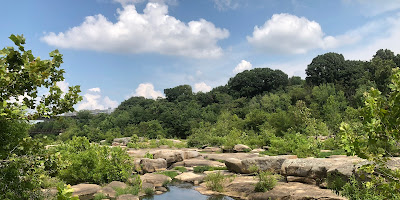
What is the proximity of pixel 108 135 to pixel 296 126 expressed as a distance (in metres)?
27.1

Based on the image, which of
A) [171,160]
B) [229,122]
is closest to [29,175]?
[171,160]

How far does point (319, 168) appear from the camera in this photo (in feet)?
37.9

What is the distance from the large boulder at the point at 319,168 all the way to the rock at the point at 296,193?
0.52m

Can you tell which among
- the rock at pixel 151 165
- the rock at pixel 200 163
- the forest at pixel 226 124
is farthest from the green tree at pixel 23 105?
the rock at pixel 200 163

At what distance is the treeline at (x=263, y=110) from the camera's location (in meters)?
28.4

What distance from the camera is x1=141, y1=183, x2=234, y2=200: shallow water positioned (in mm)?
12305

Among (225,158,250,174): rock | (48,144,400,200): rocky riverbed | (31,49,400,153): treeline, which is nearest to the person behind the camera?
(48,144,400,200): rocky riverbed

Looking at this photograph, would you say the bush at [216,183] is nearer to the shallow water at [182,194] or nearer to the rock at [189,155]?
the shallow water at [182,194]

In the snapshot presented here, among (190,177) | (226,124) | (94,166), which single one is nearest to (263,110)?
(226,124)

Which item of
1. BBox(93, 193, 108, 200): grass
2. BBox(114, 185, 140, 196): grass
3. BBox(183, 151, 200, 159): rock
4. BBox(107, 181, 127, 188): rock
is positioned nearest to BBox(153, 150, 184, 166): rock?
BBox(183, 151, 200, 159): rock

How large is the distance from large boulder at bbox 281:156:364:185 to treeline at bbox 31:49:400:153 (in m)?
5.09

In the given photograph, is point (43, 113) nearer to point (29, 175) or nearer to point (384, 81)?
point (29, 175)

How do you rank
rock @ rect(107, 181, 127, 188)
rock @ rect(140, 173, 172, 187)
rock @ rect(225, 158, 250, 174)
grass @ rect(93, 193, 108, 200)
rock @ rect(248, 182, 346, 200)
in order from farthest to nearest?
rock @ rect(225, 158, 250, 174) < rock @ rect(140, 173, 172, 187) < rock @ rect(107, 181, 127, 188) < grass @ rect(93, 193, 108, 200) < rock @ rect(248, 182, 346, 200)

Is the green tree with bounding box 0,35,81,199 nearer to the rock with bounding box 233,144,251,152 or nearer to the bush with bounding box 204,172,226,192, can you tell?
the bush with bounding box 204,172,226,192
